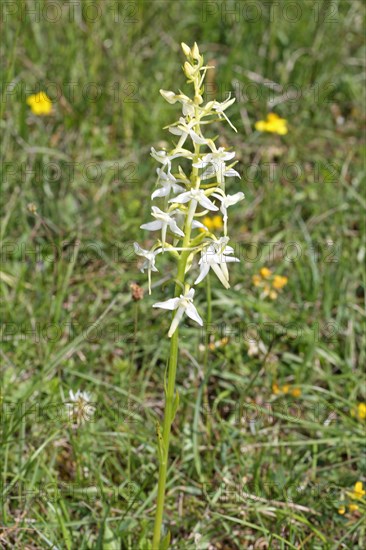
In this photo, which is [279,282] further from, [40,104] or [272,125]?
[40,104]

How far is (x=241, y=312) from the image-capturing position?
11.3 feet

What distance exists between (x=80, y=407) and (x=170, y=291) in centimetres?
95

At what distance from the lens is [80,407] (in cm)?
268

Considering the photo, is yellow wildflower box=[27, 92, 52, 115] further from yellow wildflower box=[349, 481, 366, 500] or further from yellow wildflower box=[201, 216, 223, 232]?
yellow wildflower box=[349, 481, 366, 500]

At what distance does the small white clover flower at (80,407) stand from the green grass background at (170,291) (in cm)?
6

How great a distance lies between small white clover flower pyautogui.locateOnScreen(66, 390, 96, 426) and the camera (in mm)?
2691

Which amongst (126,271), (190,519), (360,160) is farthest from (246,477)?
(360,160)

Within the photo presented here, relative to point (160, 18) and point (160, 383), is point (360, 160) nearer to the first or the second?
point (160, 18)

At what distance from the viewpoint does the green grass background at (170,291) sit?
2781 mm

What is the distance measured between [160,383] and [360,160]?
1906mm

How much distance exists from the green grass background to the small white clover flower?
0.06 meters

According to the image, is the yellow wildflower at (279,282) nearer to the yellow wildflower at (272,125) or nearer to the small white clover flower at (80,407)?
the small white clover flower at (80,407)

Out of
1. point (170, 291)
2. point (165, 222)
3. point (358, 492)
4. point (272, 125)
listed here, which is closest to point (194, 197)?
point (165, 222)

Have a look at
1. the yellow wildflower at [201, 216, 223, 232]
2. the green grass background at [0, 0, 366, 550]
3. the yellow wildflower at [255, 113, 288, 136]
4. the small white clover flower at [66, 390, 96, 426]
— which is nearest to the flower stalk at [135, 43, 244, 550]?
the green grass background at [0, 0, 366, 550]
